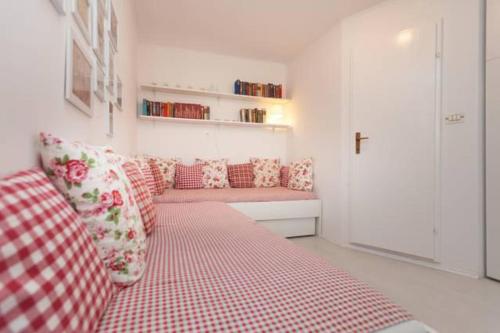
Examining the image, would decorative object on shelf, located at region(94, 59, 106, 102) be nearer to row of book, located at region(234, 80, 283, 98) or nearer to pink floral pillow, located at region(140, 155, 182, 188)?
pink floral pillow, located at region(140, 155, 182, 188)

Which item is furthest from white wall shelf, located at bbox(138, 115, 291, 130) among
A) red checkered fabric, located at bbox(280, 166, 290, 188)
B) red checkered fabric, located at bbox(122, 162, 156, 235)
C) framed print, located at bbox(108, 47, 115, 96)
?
red checkered fabric, located at bbox(122, 162, 156, 235)

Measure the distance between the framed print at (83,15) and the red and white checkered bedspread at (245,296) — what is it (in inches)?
37.4

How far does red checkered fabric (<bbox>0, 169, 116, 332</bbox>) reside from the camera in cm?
31

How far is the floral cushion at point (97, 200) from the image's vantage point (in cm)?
62

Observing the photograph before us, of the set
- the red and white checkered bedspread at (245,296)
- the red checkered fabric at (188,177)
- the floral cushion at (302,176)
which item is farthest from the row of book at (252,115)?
the red and white checkered bedspread at (245,296)

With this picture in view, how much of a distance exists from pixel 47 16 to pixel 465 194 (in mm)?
2622

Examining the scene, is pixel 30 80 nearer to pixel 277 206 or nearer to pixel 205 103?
pixel 277 206

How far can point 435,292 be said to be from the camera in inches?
64.6

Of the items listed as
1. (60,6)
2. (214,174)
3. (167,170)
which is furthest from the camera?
(214,174)

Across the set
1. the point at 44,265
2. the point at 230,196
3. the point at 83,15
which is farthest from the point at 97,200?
the point at 230,196

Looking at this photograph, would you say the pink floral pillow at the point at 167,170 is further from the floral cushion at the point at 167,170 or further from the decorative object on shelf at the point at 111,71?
the decorative object on shelf at the point at 111,71

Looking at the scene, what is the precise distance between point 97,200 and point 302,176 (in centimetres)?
268

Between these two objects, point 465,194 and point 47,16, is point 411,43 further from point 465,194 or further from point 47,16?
point 47,16

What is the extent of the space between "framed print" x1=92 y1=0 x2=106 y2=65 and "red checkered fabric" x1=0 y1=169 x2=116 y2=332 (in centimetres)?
96
